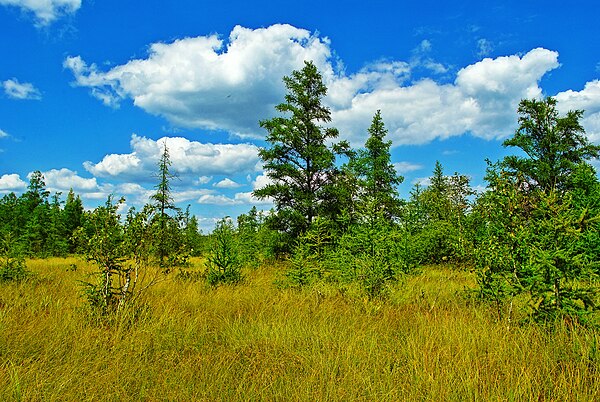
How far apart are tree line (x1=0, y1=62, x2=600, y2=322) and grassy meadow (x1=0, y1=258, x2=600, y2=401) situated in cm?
74

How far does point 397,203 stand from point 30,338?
20.9 metres

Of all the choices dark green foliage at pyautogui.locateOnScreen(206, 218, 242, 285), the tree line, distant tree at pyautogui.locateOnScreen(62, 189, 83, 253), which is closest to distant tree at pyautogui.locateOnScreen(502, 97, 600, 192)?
the tree line

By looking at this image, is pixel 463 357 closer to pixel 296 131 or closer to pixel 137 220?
pixel 137 220

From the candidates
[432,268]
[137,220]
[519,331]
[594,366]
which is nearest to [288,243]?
[432,268]

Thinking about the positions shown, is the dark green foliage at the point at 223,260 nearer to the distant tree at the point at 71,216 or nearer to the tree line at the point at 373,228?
the tree line at the point at 373,228

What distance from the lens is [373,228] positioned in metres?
9.06

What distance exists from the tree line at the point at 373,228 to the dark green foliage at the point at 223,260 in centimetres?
4

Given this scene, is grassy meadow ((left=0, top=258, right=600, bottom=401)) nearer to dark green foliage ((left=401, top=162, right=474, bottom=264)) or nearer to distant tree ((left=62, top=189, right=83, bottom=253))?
dark green foliage ((left=401, top=162, right=474, bottom=264))

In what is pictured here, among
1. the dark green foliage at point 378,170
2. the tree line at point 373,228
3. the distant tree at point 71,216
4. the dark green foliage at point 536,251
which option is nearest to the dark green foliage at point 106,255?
the tree line at point 373,228

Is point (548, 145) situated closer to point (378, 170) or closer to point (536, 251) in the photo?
point (378, 170)

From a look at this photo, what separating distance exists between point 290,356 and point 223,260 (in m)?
6.33

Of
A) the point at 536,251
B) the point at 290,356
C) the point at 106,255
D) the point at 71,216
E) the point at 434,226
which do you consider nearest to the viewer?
the point at 290,356

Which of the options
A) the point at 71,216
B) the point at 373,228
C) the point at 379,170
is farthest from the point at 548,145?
the point at 71,216

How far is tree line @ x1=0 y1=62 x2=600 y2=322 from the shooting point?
508cm
